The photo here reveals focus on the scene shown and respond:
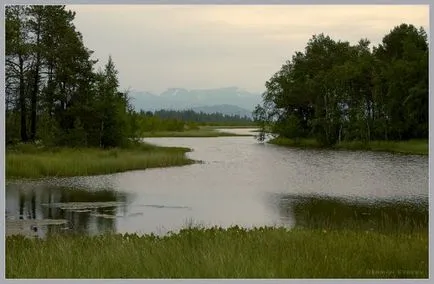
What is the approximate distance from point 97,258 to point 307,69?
31.9m

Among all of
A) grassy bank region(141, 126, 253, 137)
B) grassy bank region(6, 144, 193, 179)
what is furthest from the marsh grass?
grassy bank region(141, 126, 253, 137)

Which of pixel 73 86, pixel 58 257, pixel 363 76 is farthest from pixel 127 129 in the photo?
pixel 58 257

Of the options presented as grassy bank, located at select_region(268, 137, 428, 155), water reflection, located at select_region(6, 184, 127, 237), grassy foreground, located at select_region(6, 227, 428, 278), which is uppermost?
grassy bank, located at select_region(268, 137, 428, 155)

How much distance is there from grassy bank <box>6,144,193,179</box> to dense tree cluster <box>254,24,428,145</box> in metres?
7.87

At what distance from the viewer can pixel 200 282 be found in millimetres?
5707

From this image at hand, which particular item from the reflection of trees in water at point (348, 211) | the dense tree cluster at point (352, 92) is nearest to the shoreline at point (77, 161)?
the dense tree cluster at point (352, 92)

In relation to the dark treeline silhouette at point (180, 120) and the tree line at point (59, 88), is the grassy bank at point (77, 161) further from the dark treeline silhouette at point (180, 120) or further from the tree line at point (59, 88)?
Answer: the dark treeline silhouette at point (180, 120)

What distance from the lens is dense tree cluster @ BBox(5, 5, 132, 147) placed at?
31203 mm

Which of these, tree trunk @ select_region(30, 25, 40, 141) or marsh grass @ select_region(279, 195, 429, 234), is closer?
marsh grass @ select_region(279, 195, 429, 234)

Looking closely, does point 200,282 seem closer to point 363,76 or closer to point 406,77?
point 406,77

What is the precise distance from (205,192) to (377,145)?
70.3ft

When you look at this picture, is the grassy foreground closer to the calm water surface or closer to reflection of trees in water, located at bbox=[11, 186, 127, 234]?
the calm water surface

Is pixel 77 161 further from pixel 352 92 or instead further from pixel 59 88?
pixel 352 92

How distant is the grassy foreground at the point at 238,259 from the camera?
616 centimetres
